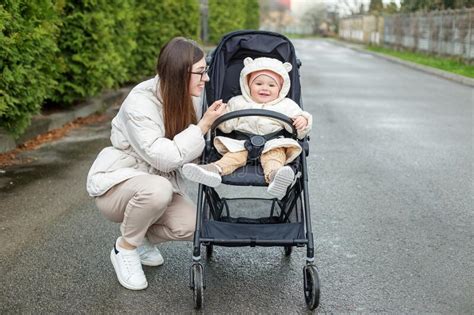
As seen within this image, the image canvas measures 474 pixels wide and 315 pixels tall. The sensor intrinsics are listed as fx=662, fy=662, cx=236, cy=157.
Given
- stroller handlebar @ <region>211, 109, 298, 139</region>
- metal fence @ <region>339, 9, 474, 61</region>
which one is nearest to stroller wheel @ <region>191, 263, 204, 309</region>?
stroller handlebar @ <region>211, 109, 298, 139</region>

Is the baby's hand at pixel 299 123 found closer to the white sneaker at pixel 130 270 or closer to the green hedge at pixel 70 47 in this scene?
the white sneaker at pixel 130 270

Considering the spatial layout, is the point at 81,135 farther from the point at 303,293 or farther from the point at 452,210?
the point at 303,293

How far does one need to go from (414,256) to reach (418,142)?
4.41 m

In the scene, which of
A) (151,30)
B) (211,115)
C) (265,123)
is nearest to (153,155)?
Answer: (211,115)

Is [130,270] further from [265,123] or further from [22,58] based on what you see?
[22,58]

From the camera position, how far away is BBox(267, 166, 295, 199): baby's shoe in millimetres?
3512

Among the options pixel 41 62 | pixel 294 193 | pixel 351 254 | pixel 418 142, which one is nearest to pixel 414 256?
pixel 351 254

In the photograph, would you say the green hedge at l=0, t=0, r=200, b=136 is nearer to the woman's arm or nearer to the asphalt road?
the asphalt road

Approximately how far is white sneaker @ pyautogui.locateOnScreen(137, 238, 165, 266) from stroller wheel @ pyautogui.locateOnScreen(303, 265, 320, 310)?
105cm

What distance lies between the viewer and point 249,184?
145 inches

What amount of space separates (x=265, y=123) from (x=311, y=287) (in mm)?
1065

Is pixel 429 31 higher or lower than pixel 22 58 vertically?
higher

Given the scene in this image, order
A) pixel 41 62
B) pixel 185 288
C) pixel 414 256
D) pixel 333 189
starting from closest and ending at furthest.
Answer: pixel 185 288, pixel 414 256, pixel 333 189, pixel 41 62

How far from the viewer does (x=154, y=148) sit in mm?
3641
